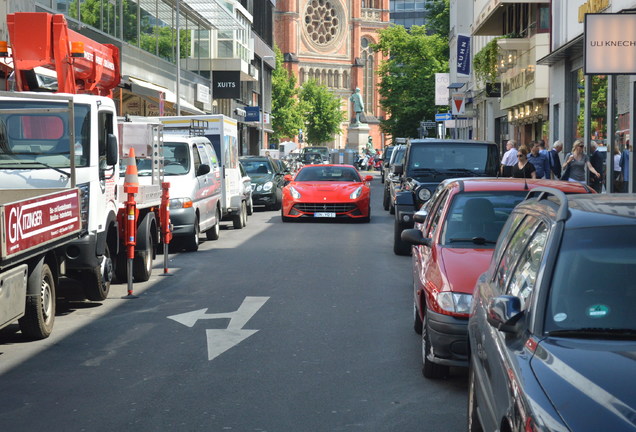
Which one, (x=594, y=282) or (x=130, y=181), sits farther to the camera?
(x=130, y=181)

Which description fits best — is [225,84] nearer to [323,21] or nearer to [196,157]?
[196,157]

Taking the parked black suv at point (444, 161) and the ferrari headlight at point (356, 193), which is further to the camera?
the ferrari headlight at point (356, 193)

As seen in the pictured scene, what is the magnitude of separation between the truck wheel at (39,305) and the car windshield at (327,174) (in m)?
16.3

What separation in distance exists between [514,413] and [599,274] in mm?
875

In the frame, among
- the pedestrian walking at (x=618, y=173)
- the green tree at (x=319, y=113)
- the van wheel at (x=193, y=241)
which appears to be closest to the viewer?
the van wheel at (x=193, y=241)

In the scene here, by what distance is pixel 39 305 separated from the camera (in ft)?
29.1

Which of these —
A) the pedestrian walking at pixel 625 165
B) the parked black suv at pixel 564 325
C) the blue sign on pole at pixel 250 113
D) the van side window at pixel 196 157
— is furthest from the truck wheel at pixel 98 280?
the blue sign on pole at pixel 250 113

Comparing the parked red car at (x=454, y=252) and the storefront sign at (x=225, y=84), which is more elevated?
the storefront sign at (x=225, y=84)

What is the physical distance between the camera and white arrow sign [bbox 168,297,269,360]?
8.79m

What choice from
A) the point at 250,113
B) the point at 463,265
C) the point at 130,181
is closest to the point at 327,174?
the point at 130,181

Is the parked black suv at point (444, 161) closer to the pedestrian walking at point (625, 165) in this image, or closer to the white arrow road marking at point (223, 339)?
the pedestrian walking at point (625, 165)

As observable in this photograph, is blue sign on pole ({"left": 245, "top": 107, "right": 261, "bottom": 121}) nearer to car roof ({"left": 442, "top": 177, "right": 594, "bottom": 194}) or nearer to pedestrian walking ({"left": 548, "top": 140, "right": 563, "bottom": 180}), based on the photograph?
pedestrian walking ({"left": 548, "top": 140, "right": 563, "bottom": 180})

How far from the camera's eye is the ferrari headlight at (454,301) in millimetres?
6984

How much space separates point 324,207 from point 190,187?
297 inches
